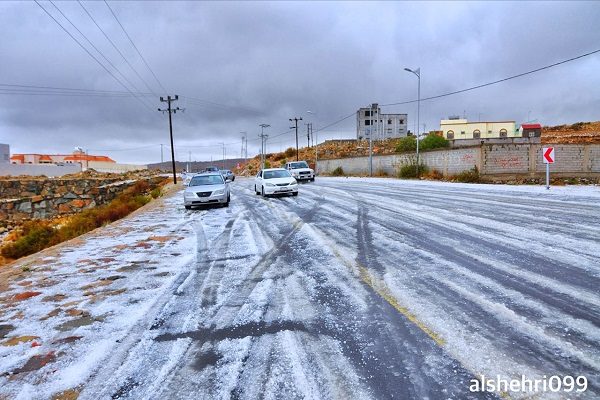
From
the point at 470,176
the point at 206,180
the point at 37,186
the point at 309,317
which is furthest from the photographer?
the point at 37,186

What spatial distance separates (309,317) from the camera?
4000 mm

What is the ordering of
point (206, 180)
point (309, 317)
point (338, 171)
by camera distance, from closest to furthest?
point (309, 317) < point (206, 180) < point (338, 171)

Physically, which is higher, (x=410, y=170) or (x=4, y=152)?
(x=4, y=152)

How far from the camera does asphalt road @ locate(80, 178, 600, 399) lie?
2840mm

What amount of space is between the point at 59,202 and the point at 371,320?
35.0 metres

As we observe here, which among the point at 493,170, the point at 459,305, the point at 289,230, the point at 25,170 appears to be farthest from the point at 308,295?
the point at 25,170

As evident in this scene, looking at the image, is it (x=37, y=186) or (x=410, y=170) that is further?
(x=37, y=186)

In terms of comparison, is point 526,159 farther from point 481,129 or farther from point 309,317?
point 481,129

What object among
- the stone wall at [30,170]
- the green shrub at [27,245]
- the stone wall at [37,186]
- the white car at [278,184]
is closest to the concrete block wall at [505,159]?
the white car at [278,184]

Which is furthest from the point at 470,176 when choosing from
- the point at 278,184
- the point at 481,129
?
the point at 481,129

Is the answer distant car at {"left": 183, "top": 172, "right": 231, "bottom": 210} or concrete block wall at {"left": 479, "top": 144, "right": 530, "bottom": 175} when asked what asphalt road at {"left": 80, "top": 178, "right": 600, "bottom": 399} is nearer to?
distant car at {"left": 183, "top": 172, "right": 231, "bottom": 210}


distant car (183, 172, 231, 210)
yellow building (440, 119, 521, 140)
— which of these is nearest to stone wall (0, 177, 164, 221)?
distant car (183, 172, 231, 210)

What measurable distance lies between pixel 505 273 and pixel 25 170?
75728 mm

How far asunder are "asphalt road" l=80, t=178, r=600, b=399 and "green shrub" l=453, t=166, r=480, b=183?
787 inches
